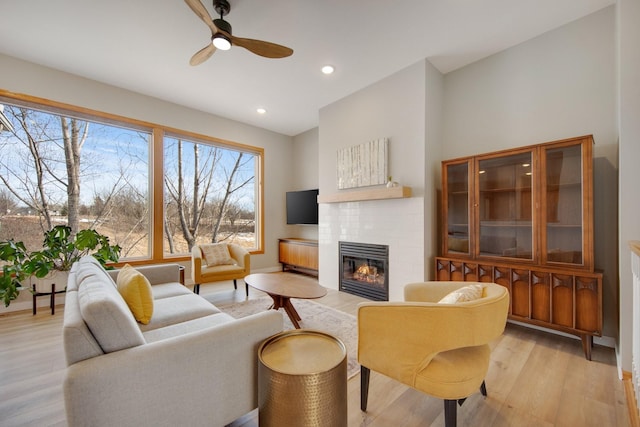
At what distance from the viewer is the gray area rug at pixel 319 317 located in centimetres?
250

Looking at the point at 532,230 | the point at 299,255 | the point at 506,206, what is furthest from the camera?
the point at 299,255

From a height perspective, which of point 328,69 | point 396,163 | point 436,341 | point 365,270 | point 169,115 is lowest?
point 365,270

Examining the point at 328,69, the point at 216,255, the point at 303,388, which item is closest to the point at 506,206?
the point at 328,69

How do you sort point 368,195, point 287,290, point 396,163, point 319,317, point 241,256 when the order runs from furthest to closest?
point 241,256 → point 368,195 → point 396,163 → point 319,317 → point 287,290

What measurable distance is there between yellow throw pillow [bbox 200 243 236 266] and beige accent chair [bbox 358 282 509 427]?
9.51ft

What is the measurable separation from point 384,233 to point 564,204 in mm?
1822

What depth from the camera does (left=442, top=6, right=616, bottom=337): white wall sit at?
7.75 ft

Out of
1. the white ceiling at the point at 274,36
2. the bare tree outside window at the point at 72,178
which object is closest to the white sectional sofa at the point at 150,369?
the white ceiling at the point at 274,36

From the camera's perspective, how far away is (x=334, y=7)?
2.36 metres

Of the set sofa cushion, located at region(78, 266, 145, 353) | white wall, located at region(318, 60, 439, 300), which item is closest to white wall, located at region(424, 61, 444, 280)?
white wall, located at region(318, 60, 439, 300)

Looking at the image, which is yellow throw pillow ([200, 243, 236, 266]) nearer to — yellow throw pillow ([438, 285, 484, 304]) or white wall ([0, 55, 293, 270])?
white wall ([0, 55, 293, 270])

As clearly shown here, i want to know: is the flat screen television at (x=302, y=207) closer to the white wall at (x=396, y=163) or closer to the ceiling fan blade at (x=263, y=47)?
the white wall at (x=396, y=163)

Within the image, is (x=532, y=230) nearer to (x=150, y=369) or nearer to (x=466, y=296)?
(x=466, y=296)

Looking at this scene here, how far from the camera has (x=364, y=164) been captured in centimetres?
376
